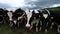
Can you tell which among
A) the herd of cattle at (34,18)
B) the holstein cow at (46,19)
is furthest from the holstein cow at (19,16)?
the holstein cow at (46,19)

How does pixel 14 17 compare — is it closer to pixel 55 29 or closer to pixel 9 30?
pixel 9 30

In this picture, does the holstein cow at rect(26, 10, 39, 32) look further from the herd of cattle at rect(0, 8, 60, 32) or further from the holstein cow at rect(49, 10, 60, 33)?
the holstein cow at rect(49, 10, 60, 33)

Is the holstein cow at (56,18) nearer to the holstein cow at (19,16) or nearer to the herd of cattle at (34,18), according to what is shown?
the herd of cattle at (34,18)

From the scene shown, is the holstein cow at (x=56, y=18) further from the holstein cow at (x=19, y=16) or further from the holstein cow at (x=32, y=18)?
the holstein cow at (x=19, y=16)

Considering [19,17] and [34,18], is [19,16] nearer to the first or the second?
[19,17]

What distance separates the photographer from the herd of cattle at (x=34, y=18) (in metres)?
1.29

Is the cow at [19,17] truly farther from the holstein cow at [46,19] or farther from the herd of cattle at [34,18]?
the holstein cow at [46,19]

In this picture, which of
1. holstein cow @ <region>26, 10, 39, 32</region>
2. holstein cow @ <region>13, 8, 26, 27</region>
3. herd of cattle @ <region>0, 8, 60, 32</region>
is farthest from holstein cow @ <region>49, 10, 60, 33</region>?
holstein cow @ <region>13, 8, 26, 27</region>

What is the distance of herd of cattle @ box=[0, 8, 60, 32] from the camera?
4.22 feet

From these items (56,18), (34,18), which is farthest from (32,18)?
(56,18)

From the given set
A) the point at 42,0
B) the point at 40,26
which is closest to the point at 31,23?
the point at 40,26

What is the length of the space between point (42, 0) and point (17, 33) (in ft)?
2.66

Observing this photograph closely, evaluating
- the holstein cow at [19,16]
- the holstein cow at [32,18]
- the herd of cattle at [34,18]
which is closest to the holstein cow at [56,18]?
the herd of cattle at [34,18]

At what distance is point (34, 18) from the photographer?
131 centimetres
